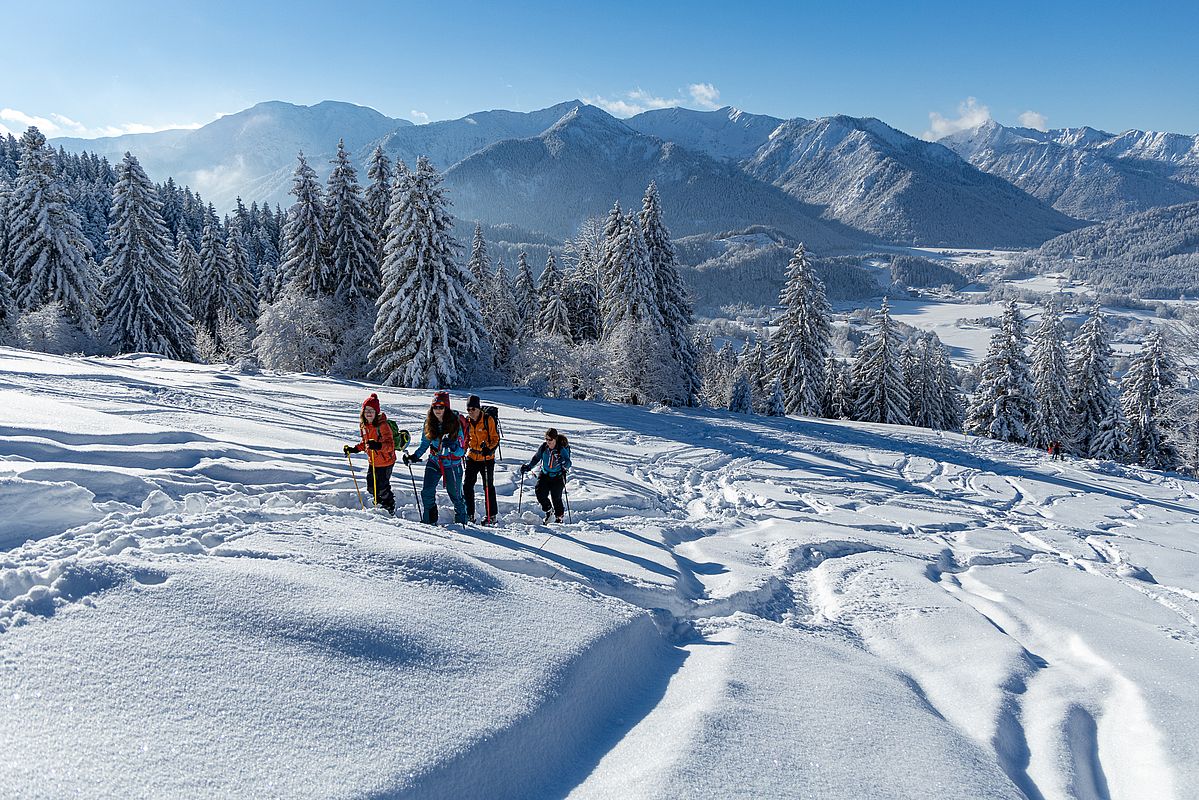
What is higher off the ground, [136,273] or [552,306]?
[552,306]

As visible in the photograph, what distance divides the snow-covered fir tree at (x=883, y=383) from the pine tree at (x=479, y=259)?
23.9m

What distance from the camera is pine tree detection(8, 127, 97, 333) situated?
30.2 m

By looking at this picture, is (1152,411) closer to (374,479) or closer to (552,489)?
(552,489)

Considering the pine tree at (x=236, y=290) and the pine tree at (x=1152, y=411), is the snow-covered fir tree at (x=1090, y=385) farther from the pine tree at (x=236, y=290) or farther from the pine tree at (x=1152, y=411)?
the pine tree at (x=236, y=290)

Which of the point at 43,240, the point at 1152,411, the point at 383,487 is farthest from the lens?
the point at 1152,411

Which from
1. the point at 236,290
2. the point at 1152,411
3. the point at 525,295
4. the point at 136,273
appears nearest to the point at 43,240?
the point at 136,273

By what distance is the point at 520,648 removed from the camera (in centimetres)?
457

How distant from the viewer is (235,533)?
19.4ft

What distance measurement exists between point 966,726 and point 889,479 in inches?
530

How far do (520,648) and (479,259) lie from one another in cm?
4004

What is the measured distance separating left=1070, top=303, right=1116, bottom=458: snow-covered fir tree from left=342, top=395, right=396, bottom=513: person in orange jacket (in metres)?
44.4

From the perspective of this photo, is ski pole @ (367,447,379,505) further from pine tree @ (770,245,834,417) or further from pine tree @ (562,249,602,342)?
pine tree @ (562,249,602,342)

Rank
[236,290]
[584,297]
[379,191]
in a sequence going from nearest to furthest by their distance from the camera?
[379,191] < [584,297] < [236,290]

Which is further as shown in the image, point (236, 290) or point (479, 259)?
point (236, 290)
